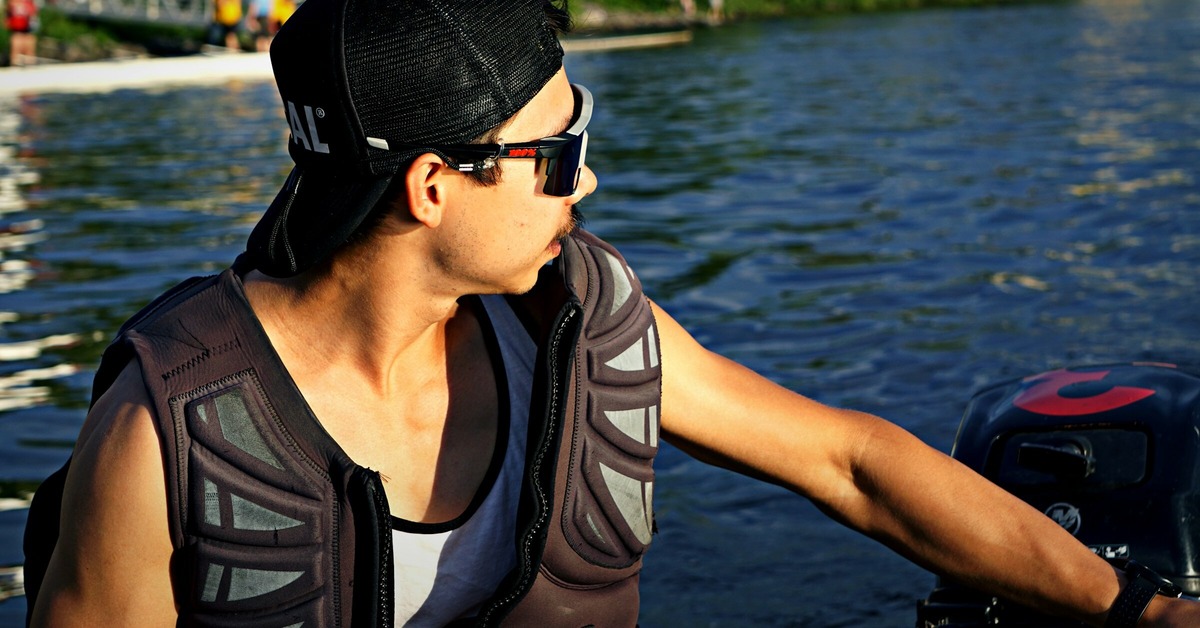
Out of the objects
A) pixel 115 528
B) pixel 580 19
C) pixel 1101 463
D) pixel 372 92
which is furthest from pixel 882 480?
pixel 580 19

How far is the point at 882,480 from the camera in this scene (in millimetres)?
2326

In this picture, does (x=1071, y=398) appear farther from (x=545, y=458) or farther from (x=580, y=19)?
(x=580, y=19)

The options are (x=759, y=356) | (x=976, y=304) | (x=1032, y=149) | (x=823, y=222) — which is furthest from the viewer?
(x=1032, y=149)

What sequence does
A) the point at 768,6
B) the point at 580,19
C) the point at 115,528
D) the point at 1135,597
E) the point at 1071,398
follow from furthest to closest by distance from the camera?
the point at 768,6 < the point at 580,19 < the point at 1071,398 < the point at 1135,597 < the point at 115,528

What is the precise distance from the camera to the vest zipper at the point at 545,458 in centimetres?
217

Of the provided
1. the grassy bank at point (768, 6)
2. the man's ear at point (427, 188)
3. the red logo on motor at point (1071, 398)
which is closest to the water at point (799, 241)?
the red logo on motor at point (1071, 398)

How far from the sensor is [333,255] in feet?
6.97

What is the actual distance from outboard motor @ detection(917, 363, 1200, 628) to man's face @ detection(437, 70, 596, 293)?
3.84ft

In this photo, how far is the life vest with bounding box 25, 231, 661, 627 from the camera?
77.5 inches

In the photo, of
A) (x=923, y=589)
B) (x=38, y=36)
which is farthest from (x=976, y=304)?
(x=38, y=36)

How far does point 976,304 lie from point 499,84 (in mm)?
5404

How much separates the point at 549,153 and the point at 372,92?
1.01 feet

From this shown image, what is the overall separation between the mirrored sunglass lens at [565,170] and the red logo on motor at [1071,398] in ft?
4.62

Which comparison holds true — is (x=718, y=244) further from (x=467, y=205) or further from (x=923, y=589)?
(x=467, y=205)
